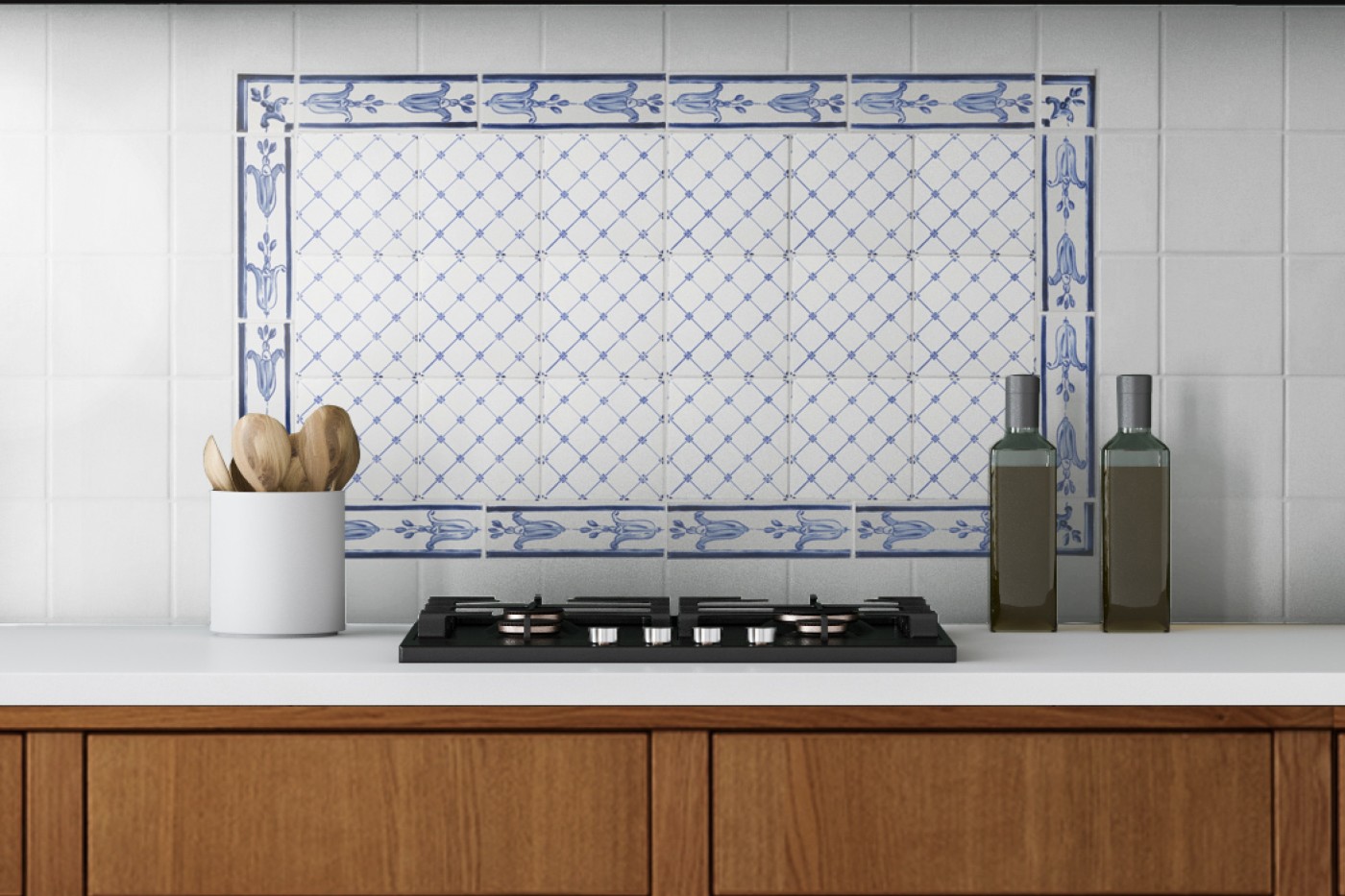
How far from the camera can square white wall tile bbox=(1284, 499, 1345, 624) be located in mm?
1675

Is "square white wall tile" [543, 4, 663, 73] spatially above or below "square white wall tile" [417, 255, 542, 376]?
above

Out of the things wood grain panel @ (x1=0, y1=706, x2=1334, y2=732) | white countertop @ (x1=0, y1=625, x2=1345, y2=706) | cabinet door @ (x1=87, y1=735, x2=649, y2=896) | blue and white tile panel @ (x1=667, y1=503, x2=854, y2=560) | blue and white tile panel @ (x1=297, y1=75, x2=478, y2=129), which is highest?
blue and white tile panel @ (x1=297, y1=75, x2=478, y2=129)

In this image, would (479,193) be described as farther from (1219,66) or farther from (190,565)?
(1219,66)

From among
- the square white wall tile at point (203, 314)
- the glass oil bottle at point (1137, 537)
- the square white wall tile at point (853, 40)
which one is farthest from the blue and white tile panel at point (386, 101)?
the glass oil bottle at point (1137, 537)

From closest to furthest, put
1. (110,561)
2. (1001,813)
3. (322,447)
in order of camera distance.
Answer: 1. (1001,813)
2. (322,447)
3. (110,561)

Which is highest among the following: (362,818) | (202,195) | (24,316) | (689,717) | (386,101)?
(386,101)

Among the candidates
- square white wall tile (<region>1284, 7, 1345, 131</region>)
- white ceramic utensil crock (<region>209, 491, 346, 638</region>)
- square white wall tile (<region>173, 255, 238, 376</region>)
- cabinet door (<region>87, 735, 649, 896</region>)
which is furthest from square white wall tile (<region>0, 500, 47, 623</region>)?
square white wall tile (<region>1284, 7, 1345, 131</region>)

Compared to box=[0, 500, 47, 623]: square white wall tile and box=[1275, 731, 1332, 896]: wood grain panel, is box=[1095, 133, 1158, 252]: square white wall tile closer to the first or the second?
box=[1275, 731, 1332, 896]: wood grain panel

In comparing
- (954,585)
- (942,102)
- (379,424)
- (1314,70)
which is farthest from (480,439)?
(1314,70)

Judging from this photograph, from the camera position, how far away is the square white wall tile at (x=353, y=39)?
1.67 m

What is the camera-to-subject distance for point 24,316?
1672 mm

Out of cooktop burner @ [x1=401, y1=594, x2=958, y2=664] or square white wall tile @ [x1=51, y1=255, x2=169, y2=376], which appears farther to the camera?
square white wall tile @ [x1=51, y1=255, x2=169, y2=376]

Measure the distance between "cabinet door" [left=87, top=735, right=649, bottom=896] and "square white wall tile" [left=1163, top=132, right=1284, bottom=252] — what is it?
3.84ft

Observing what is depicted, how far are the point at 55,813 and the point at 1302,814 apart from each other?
1256 millimetres
